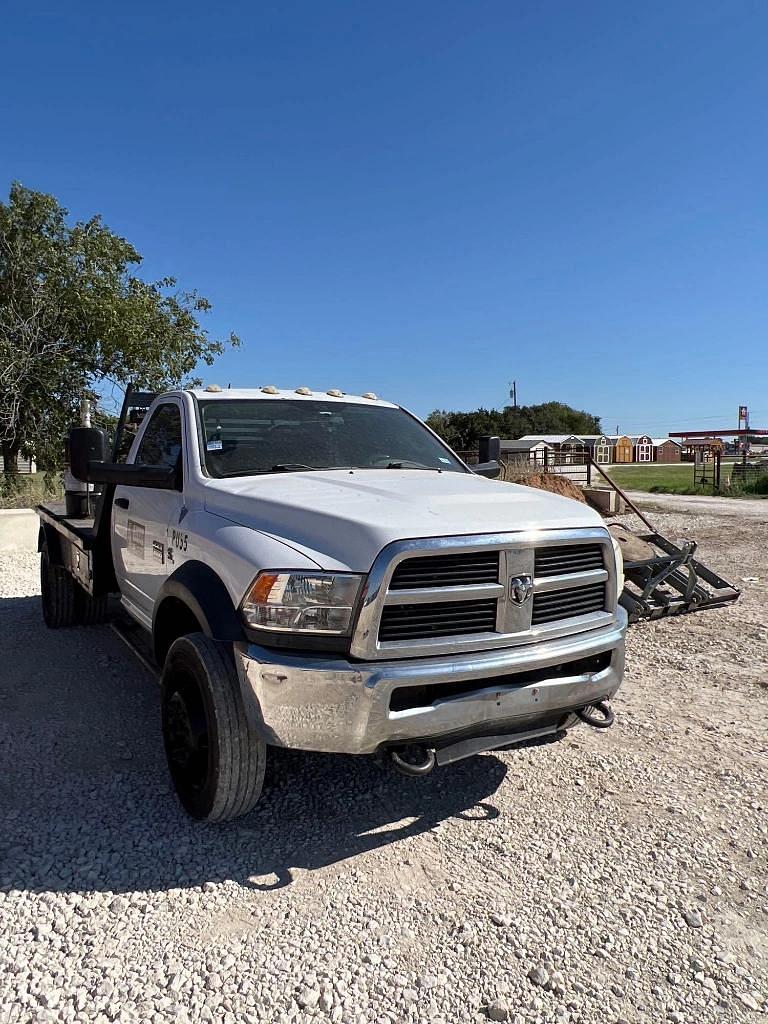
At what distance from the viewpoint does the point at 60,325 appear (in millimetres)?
17547

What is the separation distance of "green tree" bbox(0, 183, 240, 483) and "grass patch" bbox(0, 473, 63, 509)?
367mm

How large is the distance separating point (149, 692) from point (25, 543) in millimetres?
8274

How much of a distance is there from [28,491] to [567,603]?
1782 cm

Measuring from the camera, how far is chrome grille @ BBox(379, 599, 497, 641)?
2.51 m

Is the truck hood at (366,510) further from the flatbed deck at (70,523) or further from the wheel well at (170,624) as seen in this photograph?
the flatbed deck at (70,523)

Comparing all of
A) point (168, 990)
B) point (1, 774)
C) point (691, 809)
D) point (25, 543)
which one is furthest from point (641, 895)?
point (25, 543)

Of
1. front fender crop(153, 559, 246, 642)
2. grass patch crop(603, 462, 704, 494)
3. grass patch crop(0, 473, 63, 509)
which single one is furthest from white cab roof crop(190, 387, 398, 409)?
grass patch crop(603, 462, 704, 494)

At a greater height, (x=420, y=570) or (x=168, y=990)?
(x=420, y=570)

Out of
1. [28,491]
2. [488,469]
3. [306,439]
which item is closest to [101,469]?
[306,439]

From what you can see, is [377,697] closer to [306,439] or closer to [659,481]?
[306,439]

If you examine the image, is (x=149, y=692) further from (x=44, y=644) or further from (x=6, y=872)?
(x=6, y=872)

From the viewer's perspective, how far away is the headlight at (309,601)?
97.0 inches

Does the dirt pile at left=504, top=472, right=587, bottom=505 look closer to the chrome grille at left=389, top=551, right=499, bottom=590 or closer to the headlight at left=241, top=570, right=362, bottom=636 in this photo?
the chrome grille at left=389, top=551, right=499, bottom=590

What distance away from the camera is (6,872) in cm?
268
